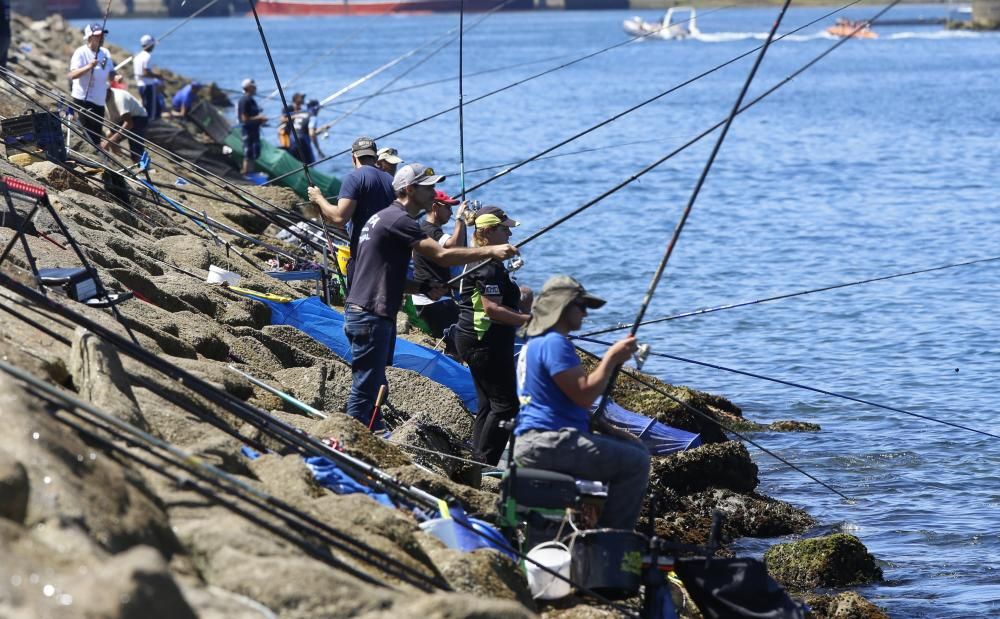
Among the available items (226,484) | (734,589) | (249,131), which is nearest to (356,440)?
(226,484)

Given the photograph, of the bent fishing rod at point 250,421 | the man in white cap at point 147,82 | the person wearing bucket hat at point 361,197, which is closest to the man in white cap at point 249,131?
the man in white cap at point 147,82

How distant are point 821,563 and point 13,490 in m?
4.62

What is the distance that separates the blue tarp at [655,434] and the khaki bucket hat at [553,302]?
3.03 m

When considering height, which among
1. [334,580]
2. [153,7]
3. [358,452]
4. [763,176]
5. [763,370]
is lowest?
[153,7]

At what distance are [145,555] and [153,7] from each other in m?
105

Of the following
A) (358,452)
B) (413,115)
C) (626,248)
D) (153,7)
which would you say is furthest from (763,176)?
(153,7)

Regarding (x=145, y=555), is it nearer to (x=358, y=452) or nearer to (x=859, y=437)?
(x=358, y=452)

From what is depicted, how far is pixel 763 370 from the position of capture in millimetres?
13461

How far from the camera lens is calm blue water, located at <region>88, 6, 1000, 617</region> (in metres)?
9.34

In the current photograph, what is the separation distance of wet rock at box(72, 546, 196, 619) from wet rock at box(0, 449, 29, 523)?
16.7 inches

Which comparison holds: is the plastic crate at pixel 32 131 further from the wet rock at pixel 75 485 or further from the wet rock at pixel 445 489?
the wet rock at pixel 75 485

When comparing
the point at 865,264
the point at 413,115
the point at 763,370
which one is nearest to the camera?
the point at 763,370

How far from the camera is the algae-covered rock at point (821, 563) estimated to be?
7.23m

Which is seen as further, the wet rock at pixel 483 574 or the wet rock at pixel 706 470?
the wet rock at pixel 706 470
